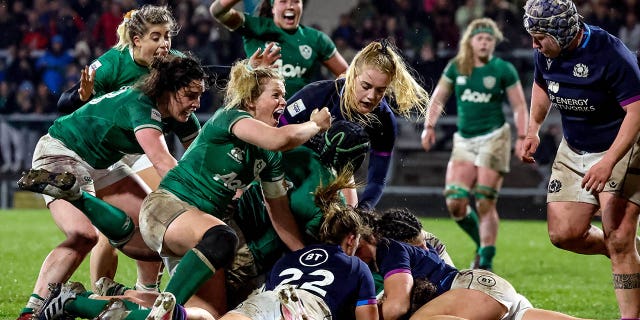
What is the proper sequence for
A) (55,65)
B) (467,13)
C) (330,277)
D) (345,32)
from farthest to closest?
1. (55,65)
2. (345,32)
3. (467,13)
4. (330,277)

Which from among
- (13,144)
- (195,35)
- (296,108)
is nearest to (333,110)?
(296,108)

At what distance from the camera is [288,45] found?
876 cm

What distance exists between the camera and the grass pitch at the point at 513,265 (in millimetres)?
7820

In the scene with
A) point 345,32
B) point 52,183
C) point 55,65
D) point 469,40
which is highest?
point 52,183

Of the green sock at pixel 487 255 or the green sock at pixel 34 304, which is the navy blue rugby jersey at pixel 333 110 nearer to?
the green sock at pixel 34 304

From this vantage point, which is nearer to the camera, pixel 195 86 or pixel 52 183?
pixel 52 183

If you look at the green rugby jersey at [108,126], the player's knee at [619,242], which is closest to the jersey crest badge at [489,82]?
the player's knee at [619,242]

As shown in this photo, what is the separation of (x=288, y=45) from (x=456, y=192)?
9.33 feet

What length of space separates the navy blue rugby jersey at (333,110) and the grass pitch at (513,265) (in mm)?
1851

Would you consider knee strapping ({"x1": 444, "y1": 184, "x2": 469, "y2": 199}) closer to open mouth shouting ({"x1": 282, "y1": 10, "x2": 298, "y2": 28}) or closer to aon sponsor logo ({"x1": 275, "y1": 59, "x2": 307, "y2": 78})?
aon sponsor logo ({"x1": 275, "y1": 59, "x2": 307, "y2": 78})

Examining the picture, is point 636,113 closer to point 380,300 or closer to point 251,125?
point 380,300

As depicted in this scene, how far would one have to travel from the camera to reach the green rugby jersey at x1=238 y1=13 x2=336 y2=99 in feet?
28.6

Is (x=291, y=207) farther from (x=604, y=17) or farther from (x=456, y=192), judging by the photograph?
(x=604, y=17)

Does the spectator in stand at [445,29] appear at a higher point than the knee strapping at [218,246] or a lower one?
lower
